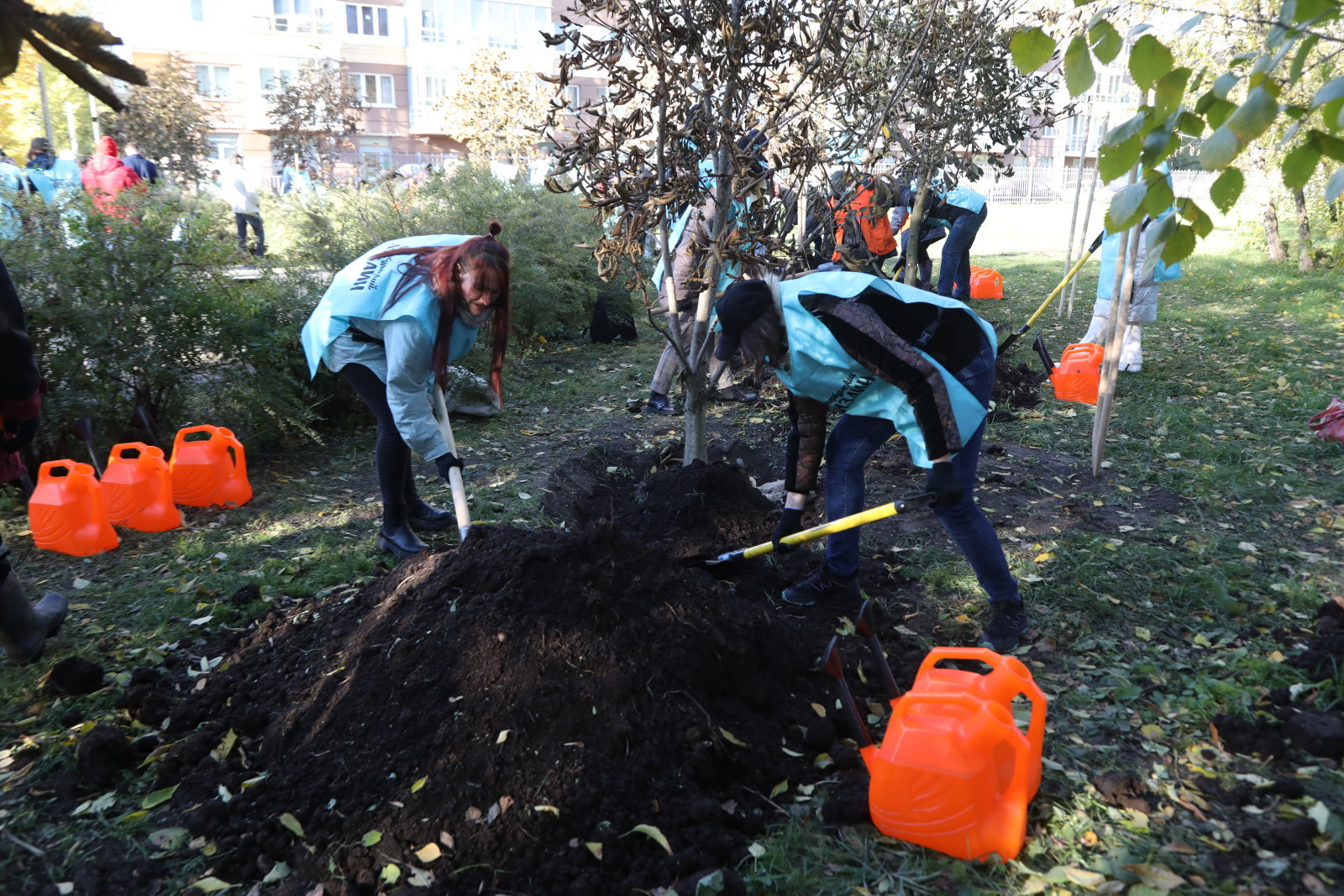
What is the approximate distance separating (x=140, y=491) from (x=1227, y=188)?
4.86 m

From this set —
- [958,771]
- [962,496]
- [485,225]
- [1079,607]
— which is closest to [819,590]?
[962,496]

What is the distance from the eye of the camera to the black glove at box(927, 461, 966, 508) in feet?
9.73

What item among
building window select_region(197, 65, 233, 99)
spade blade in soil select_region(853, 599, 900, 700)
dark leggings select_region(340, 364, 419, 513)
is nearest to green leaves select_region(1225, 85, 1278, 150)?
spade blade in soil select_region(853, 599, 900, 700)

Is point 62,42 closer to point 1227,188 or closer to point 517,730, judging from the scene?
point 517,730

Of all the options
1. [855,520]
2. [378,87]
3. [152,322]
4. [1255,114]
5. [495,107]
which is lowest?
[855,520]

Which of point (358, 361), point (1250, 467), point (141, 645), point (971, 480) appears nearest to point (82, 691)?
point (141, 645)

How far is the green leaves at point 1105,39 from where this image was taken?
60.6 inches

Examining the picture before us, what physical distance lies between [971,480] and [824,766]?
4.03 feet

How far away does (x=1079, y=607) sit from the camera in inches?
142

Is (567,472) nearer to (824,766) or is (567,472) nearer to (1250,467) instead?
(824,766)

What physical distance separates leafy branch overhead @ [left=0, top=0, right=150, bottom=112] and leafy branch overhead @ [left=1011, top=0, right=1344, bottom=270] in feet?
5.88

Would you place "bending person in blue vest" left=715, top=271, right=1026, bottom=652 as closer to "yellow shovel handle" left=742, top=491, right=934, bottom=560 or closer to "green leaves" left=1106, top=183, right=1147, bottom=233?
"yellow shovel handle" left=742, top=491, right=934, bottom=560

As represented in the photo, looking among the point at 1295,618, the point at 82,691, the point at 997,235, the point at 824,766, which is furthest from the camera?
the point at 997,235

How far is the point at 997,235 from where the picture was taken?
20.6 meters
